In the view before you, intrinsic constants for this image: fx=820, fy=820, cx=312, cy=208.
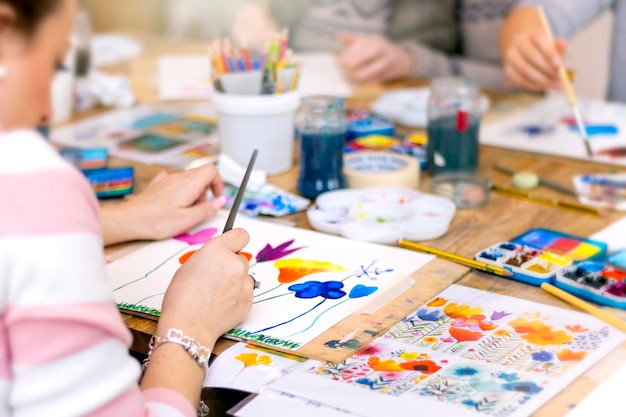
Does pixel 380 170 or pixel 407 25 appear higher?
pixel 407 25

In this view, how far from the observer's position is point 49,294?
2.03ft

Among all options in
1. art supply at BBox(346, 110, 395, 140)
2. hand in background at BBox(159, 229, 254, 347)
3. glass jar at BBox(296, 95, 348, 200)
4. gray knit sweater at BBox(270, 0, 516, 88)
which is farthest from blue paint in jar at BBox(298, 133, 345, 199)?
gray knit sweater at BBox(270, 0, 516, 88)

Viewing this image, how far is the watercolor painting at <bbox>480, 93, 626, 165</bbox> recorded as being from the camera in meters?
1.56

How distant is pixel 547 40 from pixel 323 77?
1.92ft

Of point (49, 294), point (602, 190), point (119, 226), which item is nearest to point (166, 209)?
point (119, 226)

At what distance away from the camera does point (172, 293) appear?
0.91 m

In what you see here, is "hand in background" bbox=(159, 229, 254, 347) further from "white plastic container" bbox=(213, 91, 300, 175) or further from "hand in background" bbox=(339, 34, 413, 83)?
"hand in background" bbox=(339, 34, 413, 83)

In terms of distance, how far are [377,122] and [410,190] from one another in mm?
366

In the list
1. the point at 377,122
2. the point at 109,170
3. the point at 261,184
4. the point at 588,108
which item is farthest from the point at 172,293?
the point at 588,108

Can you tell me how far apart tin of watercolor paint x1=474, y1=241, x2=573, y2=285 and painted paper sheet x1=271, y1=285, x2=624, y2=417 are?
0.06 meters

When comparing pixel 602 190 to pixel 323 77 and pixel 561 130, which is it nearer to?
pixel 561 130

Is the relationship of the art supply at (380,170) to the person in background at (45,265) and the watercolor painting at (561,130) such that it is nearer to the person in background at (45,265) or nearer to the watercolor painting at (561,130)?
the watercolor painting at (561,130)

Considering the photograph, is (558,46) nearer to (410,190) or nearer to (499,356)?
(410,190)

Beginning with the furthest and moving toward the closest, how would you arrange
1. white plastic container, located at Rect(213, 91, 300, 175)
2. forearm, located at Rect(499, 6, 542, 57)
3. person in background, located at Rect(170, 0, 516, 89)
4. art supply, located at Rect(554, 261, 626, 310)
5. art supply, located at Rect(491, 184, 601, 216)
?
1. person in background, located at Rect(170, 0, 516, 89)
2. forearm, located at Rect(499, 6, 542, 57)
3. white plastic container, located at Rect(213, 91, 300, 175)
4. art supply, located at Rect(491, 184, 601, 216)
5. art supply, located at Rect(554, 261, 626, 310)
